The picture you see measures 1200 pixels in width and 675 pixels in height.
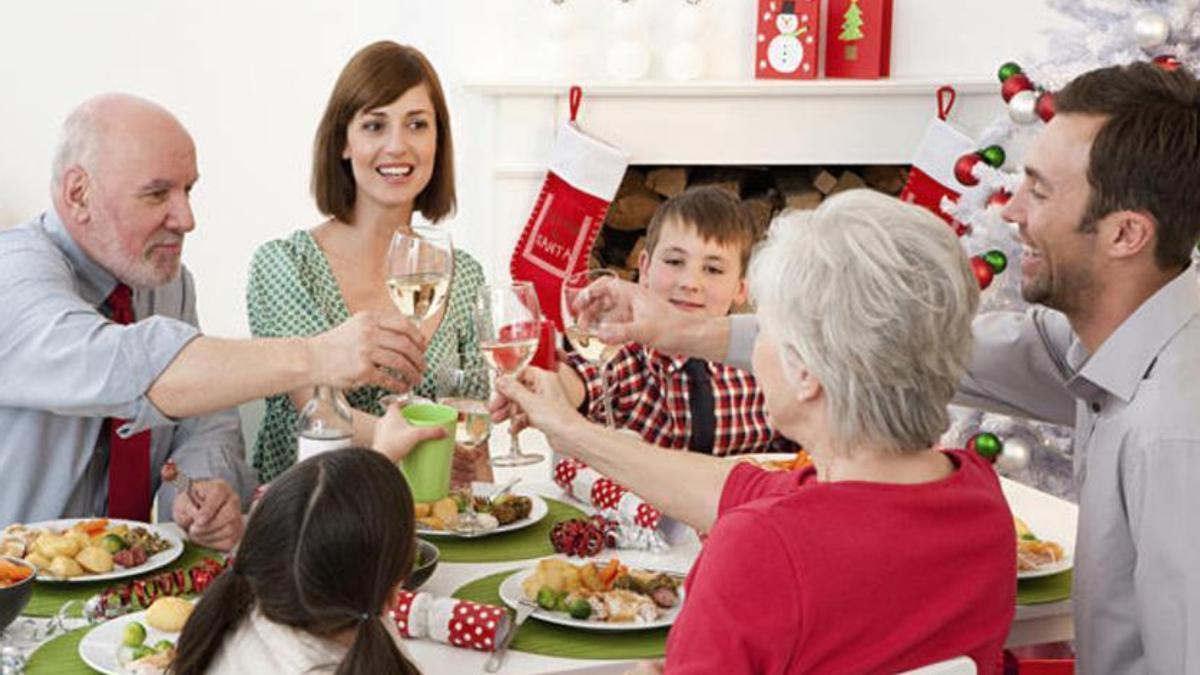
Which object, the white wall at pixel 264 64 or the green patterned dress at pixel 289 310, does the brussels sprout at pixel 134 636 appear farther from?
the white wall at pixel 264 64

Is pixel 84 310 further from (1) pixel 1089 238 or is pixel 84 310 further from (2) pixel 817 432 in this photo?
(1) pixel 1089 238

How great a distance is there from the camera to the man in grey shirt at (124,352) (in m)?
2.05

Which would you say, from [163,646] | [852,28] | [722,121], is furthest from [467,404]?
[852,28]

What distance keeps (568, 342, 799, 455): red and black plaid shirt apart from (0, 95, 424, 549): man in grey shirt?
0.90 m

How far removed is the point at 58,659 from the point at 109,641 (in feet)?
0.19

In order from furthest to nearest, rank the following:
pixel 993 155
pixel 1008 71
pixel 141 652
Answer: pixel 993 155
pixel 1008 71
pixel 141 652

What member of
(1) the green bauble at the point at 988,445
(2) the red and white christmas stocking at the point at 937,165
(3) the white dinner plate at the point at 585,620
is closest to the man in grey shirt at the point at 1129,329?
(3) the white dinner plate at the point at 585,620

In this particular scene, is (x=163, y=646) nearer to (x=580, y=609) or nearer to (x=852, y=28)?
(x=580, y=609)

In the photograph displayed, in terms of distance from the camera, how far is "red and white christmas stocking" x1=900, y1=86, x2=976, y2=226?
4.52 meters

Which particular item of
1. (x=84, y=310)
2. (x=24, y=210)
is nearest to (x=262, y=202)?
(x=24, y=210)

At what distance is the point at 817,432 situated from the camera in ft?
4.91

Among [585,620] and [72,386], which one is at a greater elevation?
[72,386]

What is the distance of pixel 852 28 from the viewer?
458cm

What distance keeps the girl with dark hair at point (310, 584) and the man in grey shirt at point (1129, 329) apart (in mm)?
923
